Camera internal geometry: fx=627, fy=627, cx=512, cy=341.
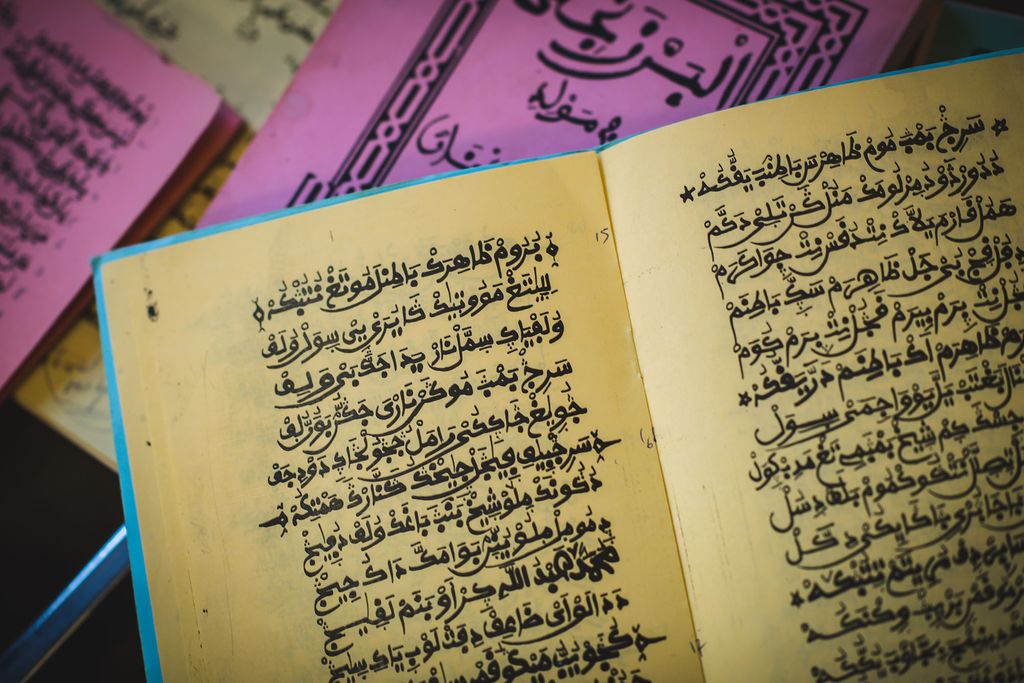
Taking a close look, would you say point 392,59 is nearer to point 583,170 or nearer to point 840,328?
point 583,170

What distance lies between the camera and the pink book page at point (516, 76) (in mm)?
734

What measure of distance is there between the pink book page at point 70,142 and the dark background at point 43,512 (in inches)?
4.5

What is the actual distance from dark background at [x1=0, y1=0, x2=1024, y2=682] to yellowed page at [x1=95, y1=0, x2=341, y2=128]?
20.4 inches

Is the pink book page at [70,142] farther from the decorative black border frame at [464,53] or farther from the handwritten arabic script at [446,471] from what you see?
the handwritten arabic script at [446,471]

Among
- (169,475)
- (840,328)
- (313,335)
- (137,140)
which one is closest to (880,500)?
(840,328)

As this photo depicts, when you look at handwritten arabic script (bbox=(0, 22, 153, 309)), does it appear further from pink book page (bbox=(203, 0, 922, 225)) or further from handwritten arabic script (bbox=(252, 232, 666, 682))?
handwritten arabic script (bbox=(252, 232, 666, 682))

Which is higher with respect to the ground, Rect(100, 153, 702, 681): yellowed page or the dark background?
Rect(100, 153, 702, 681): yellowed page

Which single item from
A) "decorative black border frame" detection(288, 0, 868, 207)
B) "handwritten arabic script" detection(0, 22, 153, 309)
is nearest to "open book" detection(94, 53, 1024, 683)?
"decorative black border frame" detection(288, 0, 868, 207)

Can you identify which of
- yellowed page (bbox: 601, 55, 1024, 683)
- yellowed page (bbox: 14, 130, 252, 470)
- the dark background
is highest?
yellowed page (bbox: 601, 55, 1024, 683)

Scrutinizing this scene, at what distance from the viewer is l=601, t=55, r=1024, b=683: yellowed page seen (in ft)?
1.91

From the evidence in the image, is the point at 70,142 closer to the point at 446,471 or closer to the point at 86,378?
the point at 86,378

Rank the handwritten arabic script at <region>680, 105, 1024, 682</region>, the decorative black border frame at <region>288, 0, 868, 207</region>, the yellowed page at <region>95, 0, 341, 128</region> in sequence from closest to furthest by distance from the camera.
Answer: the handwritten arabic script at <region>680, 105, 1024, 682</region>, the decorative black border frame at <region>288, 0, 868, 207</region>, the yellowed page at <region>95, 0, 341, 128</region>

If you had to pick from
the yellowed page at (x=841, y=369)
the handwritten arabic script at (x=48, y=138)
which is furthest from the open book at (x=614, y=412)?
the handwritten arabic script at (x=48, y=138)

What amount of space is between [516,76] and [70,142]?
1.94 ft
